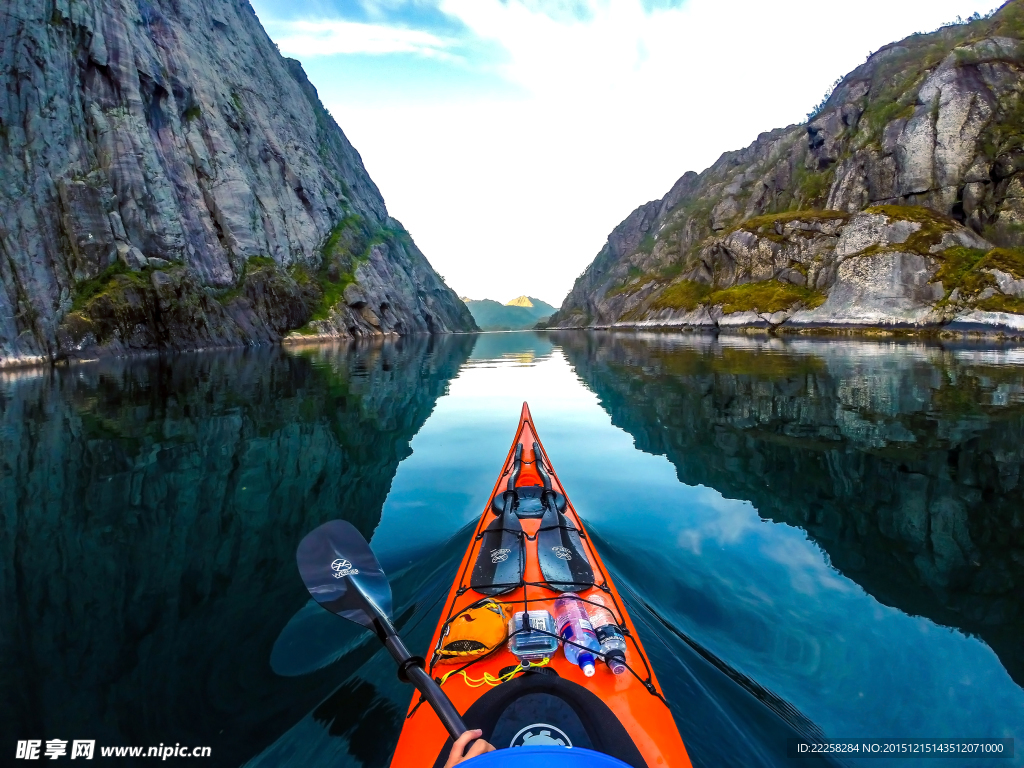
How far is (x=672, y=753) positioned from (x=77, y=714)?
5692 mm

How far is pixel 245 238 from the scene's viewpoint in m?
69.5

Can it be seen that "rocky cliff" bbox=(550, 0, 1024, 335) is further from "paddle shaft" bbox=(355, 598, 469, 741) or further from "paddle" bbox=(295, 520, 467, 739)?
"paddle shaft" bbox=(355, 598, 469, 741)

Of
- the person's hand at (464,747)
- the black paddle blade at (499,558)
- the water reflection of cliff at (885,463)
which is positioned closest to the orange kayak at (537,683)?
the black paddle blade at (499,558)

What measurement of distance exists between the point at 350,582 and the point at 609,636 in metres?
2.64

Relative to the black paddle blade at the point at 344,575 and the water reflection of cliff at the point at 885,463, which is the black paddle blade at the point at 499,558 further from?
the water reflection of cliff at the point at 885,463

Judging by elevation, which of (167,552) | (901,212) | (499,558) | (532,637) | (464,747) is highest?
(901,212)

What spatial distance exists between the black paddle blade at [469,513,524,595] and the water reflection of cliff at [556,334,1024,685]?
521 centimetres

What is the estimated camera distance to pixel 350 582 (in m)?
5.02

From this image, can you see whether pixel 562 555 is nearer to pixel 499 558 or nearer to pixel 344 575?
pixel 499 558

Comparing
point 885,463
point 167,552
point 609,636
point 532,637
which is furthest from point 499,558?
point 885,463

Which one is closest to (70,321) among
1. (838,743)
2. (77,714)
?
(77,714)

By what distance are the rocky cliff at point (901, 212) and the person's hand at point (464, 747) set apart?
56.4 m

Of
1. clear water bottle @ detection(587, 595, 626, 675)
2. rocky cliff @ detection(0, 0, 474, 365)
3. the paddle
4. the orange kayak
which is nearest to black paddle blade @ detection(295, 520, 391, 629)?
the paddle

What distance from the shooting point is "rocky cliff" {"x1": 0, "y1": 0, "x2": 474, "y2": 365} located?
42.5 metres
